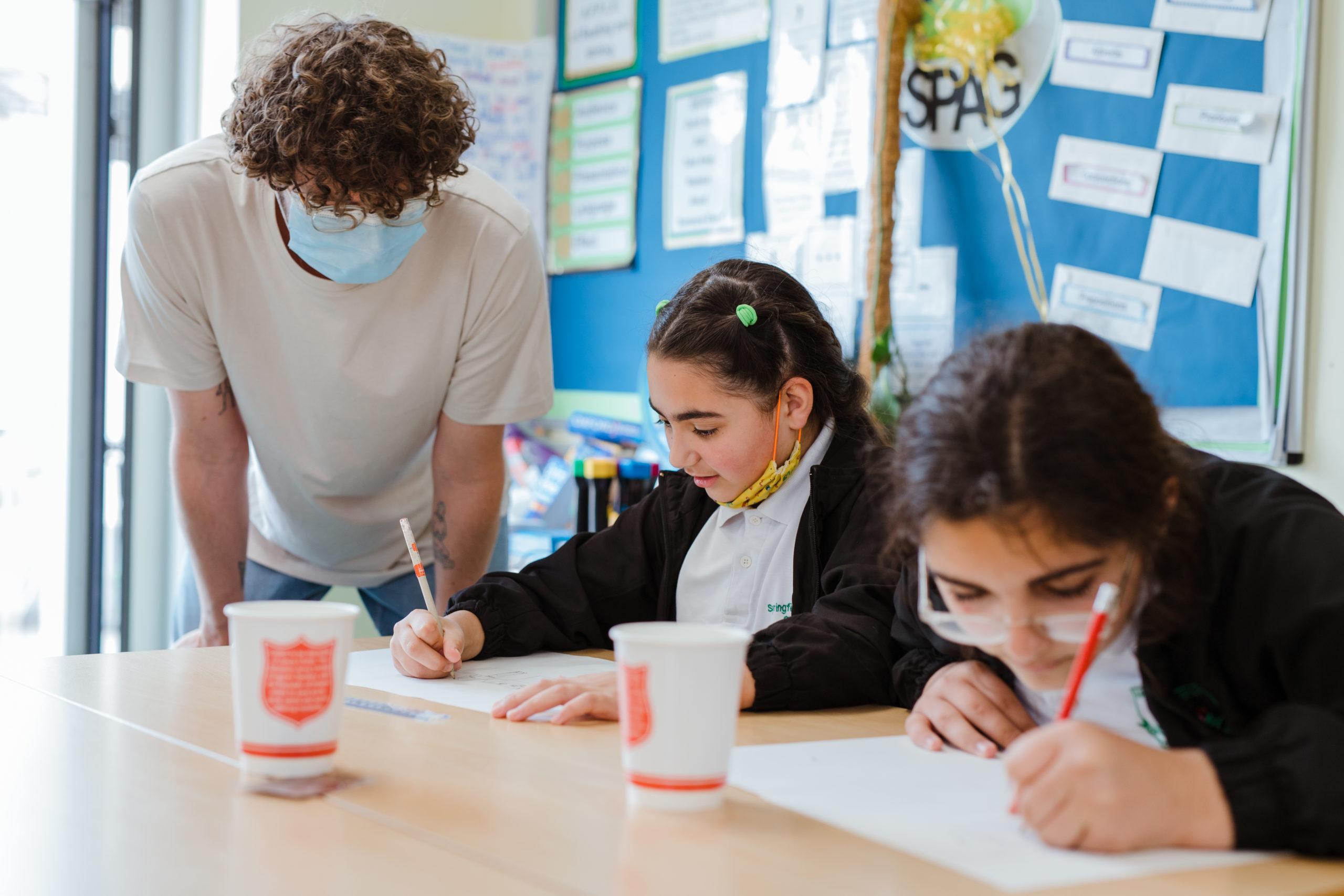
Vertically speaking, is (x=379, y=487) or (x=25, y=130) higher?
(x=25, y=130)

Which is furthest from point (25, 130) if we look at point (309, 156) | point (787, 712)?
point (787, 712)

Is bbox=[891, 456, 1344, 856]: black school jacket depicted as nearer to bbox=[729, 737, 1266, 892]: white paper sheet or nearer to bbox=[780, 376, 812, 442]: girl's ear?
bbox=[729, 737, 1266, 892]: white paper sheet

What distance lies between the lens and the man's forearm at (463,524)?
1830 millimetres

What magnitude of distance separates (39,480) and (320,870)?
2.45 meters

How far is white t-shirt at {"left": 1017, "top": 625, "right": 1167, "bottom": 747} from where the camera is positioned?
37.2 inches

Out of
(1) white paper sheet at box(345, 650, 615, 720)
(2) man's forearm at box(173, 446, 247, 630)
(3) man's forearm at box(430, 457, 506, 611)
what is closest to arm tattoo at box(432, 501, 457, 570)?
(3) man's forearm at box(430, 457, 506, 611)

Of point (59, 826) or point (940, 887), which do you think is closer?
point (940, 887)

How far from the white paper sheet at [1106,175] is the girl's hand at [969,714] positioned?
3.59ft

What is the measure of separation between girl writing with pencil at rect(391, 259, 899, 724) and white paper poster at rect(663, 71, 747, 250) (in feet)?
3.58

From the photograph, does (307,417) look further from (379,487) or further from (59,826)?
(59,826)

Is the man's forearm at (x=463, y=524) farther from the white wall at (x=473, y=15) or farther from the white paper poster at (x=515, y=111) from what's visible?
the white wall at (x=473, y=15)

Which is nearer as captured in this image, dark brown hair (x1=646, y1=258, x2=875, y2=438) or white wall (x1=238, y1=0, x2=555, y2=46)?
dark brown hair (x1=646, y1=258, x2=875, y2=438)

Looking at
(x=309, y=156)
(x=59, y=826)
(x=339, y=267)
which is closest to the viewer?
(x=59, y=826)

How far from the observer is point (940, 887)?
66 cm
